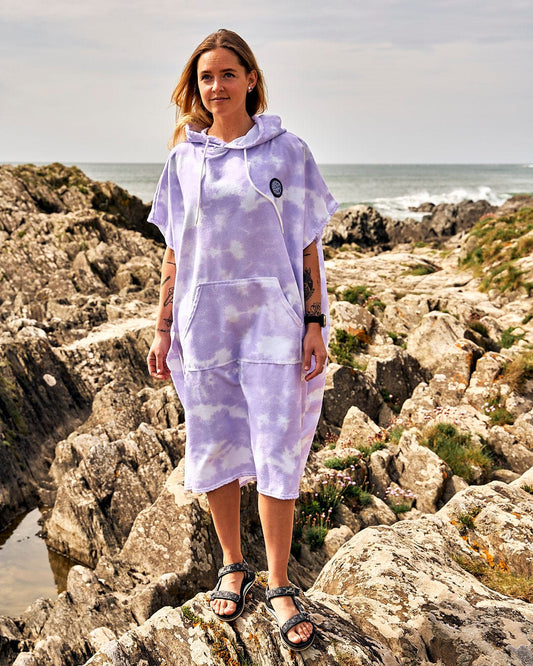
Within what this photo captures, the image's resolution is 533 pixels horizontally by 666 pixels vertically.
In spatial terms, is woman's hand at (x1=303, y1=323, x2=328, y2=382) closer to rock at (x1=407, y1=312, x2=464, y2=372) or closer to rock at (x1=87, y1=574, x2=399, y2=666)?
rock at (x1=87, y1=574, x2=399, y2=666)

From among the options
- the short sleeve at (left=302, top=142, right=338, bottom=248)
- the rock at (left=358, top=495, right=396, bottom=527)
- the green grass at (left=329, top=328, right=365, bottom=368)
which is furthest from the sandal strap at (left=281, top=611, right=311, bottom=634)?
the green grass at (left=329, top=328, right=365, bottom=368)

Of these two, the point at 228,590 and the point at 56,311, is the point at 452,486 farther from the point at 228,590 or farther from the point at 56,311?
the point at 56,311

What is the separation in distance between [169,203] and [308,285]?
2.80 feet

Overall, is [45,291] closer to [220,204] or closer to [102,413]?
[102,413]

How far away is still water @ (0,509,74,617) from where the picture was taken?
7434 mm

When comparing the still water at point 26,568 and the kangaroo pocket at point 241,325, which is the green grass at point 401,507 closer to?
the still water at point 26,568

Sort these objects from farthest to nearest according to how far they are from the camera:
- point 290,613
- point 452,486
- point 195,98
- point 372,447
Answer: point 372,447
point 452,486
point 195,98
point 290,613

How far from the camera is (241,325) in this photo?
10.1 ft

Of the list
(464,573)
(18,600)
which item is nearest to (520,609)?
(464,573)

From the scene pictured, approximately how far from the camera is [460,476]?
7.78 meters

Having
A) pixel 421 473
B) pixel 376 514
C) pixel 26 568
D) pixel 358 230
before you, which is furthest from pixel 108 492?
pixel 358 230

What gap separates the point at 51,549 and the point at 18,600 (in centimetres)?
104

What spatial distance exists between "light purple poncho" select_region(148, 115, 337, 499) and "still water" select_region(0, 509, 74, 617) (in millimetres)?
5431

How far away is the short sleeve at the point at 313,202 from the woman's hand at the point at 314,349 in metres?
0.44
